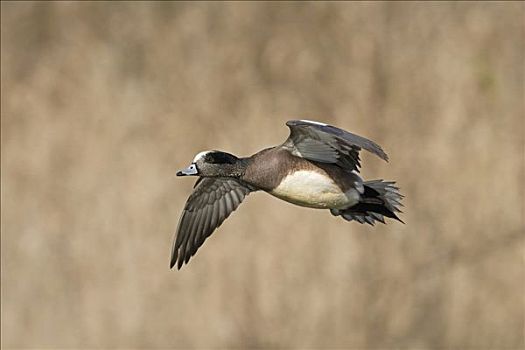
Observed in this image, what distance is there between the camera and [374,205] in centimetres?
555

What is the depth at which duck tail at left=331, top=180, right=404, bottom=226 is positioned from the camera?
5500 millimetres

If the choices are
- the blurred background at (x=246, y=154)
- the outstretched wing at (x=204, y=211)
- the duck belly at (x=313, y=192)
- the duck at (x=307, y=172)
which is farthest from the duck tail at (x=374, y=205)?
the blurred background at (x=246, y=154)

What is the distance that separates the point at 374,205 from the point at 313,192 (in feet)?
1.10

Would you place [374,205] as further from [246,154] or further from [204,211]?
[246,154]

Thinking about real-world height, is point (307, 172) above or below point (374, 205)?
above

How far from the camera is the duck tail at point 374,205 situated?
5500mm

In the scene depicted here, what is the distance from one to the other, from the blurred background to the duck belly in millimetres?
3058

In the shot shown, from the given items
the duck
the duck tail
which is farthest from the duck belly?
the duck tail

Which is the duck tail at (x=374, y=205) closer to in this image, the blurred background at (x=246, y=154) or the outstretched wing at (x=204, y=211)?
the outstretched wing at (x=204, y=211)

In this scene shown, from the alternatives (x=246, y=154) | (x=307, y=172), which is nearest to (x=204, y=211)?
(x=307, y=172)

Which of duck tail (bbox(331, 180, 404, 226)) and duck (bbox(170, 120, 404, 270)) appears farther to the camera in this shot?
duck tail (bbox(331, 180, 404, 226))

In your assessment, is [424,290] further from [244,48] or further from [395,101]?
[244,48]

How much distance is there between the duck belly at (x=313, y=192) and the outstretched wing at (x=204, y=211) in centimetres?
53

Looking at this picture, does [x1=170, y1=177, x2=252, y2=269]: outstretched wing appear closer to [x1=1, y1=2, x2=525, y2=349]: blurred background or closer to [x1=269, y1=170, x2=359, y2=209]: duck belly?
[x1=269, y1=170, x2=359, y2=209]: duck belly
